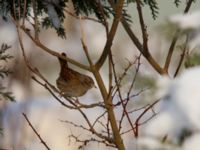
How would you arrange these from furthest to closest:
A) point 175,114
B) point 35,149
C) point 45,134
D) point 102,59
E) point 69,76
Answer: point 45,134
point 35,149
point 69,76
point 102,59
point 175,114

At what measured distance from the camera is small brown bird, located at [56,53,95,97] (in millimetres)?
1354

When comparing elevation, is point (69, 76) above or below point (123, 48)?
below

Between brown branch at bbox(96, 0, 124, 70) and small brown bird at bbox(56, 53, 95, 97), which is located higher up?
small brown bird at bbox(56, 53, 95, 97)

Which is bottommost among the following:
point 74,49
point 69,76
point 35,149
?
point 69,76

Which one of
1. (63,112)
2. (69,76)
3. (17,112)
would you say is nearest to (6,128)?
(17,112)

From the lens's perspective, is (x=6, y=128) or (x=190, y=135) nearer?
(x=190, y=135)

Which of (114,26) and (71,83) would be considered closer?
(114,26)

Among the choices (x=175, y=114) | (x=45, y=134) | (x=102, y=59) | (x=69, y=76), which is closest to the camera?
(x=175, y=114)

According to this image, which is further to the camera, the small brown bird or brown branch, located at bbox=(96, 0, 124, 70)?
the small brown bird

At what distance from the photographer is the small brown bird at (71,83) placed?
1.35m

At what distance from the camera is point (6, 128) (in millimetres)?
3047

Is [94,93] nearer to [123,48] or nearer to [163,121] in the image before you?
[123,48]

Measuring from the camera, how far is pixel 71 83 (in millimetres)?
1368

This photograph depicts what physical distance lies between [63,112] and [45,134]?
0.18 metres
